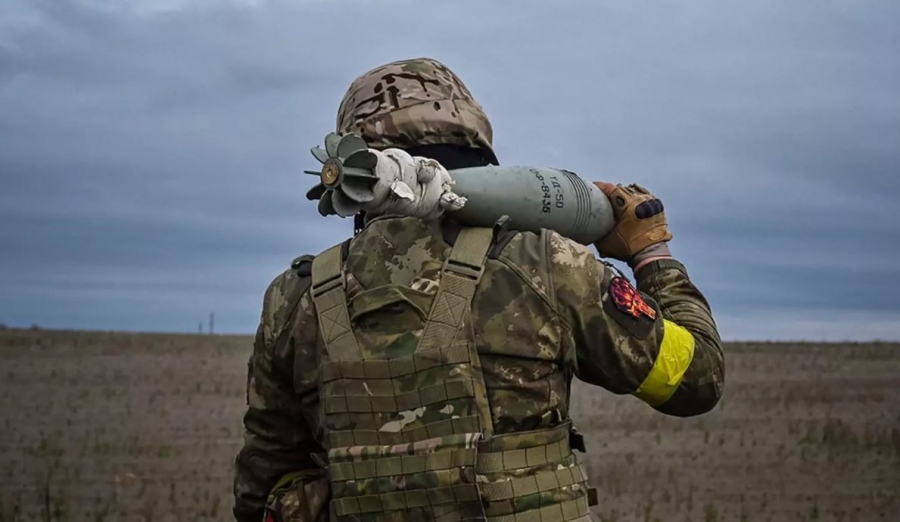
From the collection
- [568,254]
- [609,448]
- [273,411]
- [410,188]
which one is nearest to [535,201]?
[568,254]

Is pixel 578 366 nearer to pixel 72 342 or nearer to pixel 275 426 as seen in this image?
pixel 275 426

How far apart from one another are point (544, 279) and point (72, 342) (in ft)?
93.1

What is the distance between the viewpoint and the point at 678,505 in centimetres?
972

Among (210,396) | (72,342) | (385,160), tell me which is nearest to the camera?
(385,160)

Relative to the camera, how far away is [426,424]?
3.16m

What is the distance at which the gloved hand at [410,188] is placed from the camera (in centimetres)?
297

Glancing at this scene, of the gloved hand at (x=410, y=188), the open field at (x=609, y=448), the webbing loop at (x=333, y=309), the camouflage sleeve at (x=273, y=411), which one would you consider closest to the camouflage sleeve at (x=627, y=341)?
the gloved hand at (x=410, y=188)

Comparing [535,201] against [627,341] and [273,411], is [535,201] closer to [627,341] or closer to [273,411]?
[627,341]

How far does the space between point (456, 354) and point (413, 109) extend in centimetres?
84

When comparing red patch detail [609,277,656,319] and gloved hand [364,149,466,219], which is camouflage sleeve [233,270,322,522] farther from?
red patch detail [609,277,656,319]

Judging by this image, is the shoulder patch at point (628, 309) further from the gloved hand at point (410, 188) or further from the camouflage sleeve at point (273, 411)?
the camouflage sleeve at point (273, 411)

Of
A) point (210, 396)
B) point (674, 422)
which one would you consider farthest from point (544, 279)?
point (210, 396)

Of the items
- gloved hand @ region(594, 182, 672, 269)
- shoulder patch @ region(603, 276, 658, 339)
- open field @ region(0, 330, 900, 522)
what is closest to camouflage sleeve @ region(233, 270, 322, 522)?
shoulder patch @ region(603, 276, 658, 339)

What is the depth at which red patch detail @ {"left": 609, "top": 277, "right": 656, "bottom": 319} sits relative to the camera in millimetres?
3244
